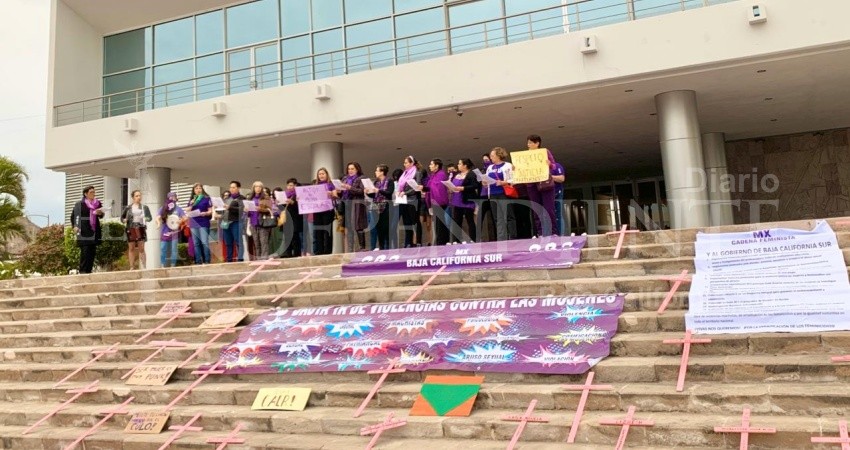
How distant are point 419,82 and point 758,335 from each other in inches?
339

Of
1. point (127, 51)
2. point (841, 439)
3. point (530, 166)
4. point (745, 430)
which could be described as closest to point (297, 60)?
point (127, 51)

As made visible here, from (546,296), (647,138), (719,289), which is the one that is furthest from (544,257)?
(647,138)

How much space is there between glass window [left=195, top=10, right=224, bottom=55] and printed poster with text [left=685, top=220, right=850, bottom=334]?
14.1 meters

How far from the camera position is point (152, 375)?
6895 millimetres

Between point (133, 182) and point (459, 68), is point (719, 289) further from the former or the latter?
point (133, 182)

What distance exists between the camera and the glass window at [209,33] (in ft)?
55.7

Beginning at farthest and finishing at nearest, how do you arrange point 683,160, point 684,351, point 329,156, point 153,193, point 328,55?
point 153,193 → point 328,55 → point 329,156 → point 683,160 → point 684,351

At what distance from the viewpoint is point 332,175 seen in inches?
570

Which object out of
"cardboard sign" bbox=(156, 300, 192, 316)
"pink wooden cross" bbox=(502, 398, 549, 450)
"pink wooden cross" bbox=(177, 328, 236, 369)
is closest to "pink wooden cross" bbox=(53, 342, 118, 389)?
"cardboard sign" bbox=(156, 300, 192, 316)

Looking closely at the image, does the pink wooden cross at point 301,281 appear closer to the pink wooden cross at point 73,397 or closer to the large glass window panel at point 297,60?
the pink wooden cross at point 73,397

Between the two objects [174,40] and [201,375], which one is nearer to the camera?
[201,375]

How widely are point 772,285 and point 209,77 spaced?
1401 centimetres

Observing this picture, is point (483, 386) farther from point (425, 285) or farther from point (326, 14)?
point (326, 14)

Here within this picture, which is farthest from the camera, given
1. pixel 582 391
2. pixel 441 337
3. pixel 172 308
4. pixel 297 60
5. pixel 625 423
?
pixel 297 60
